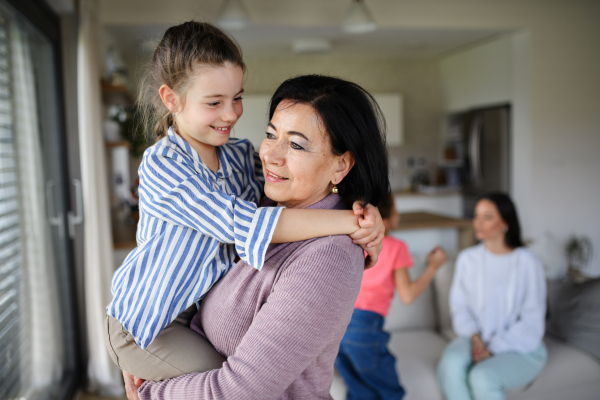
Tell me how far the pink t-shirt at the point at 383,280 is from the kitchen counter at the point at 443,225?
202cm

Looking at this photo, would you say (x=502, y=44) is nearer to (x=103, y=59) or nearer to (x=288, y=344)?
(x=103, y=59)

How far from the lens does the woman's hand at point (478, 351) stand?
2.47 meters

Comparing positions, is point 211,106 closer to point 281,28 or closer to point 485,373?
point 485,373

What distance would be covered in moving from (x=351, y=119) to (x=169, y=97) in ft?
1.45

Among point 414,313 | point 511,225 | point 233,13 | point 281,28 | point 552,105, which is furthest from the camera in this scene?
point 552,105

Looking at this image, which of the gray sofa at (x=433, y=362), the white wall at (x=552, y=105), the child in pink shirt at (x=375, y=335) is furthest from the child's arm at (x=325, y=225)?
the white wall at (x=552, y=105)

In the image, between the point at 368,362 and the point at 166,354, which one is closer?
the point at 166,354

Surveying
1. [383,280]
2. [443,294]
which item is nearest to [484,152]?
[443,294]

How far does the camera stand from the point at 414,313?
3115mm

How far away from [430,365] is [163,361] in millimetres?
2023

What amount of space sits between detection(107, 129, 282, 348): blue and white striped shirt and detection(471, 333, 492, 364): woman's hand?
192 cm

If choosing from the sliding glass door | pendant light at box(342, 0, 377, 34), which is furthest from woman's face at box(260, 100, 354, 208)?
pendant light at box(342, 0, 377, 34)

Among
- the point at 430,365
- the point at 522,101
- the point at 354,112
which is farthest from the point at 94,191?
the point at 522,101

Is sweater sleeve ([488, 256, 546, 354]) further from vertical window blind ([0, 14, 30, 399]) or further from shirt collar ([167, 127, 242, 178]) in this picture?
vertical window blind ([0, 14, 30, 399])
